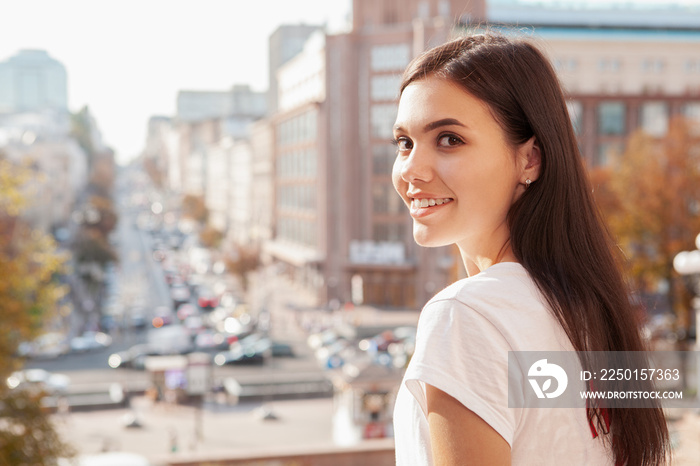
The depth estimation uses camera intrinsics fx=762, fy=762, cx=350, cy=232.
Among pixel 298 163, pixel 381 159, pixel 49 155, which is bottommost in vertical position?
pixel 381 159

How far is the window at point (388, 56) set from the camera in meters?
45.0

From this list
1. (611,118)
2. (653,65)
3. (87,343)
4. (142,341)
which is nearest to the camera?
(87,343)

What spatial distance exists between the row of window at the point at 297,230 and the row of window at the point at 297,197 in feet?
3.12

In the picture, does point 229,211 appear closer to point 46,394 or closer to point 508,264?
point 46,394

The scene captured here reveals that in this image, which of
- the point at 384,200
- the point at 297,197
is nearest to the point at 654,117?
the point at 384,200

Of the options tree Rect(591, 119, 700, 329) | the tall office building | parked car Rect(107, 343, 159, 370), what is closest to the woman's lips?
tree Rect(591, 119, 700, 329)

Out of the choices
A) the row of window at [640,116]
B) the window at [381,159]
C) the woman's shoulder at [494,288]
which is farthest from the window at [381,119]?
the woman's shoulder at [494,288]

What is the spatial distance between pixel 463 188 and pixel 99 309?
4906cm

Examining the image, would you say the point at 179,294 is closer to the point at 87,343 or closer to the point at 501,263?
the point at 87,343

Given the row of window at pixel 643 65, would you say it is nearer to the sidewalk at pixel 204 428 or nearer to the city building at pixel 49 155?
the sidewalk at pixel 204 428

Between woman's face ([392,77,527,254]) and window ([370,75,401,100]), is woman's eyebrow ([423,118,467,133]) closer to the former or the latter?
woman's face ([392,77,527,254])

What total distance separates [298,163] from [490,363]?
173 feet

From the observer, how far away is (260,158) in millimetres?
66188

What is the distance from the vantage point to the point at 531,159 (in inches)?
57.6
